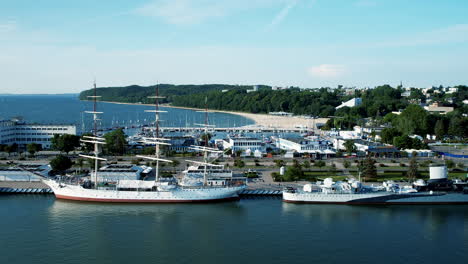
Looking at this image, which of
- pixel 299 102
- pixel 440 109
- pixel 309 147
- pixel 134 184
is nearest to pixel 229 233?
pixel 134 184

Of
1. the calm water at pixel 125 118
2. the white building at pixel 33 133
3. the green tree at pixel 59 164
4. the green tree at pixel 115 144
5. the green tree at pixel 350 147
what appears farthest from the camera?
the calm water at pixel 125 118

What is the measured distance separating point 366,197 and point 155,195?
33.8 feet

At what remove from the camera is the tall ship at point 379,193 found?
71.1ft

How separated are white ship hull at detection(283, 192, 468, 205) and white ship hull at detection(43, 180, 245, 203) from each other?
121 inches

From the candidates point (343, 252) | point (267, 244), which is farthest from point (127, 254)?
point (343, 252)

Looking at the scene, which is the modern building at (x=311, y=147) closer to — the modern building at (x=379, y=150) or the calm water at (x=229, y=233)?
the modern building at (x=379, y=150)

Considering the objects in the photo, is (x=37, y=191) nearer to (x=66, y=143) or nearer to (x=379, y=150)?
(x=66, y=143)

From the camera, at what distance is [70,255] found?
14.7 metres

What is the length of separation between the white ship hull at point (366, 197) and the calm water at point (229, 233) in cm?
43

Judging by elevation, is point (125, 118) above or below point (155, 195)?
above

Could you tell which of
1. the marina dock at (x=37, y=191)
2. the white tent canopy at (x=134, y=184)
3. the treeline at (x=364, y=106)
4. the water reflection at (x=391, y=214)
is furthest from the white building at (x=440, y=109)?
the white tent canopy at (x=134, y=184)

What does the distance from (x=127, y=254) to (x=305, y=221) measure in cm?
765

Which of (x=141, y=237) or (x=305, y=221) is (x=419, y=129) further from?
(x=141, y=237)

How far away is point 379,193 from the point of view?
21609 mm
